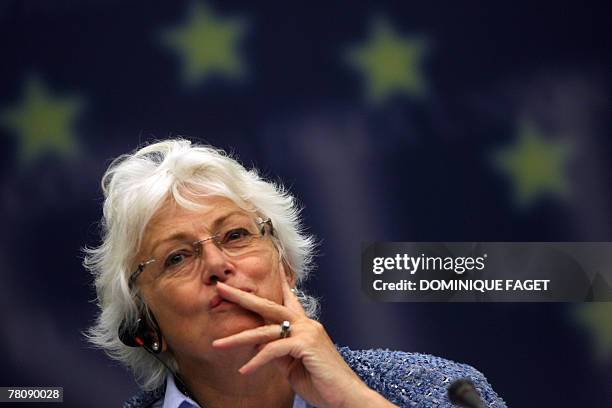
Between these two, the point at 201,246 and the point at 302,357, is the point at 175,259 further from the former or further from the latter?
the point at 302,357

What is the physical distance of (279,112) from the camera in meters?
3.43

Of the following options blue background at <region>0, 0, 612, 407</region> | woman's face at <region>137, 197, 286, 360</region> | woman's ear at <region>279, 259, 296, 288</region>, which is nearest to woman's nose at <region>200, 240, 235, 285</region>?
woman's face at <region>137, 197, 286, 360</region>

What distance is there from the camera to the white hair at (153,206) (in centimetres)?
267

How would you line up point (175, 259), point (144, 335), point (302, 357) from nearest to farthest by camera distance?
point (302, 357)
point (175, 259)
point (144, 335)

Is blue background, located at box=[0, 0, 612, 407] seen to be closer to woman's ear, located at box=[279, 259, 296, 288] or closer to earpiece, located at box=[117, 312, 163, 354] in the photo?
woman's ear, located at box=[279, 259, 296, 288]

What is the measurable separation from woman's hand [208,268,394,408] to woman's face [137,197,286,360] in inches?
2.2

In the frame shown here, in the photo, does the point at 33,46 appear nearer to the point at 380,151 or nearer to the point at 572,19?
the point at 380,151

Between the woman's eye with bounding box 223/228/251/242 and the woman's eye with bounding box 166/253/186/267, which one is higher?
the woman's eye with bounding box 223/228/251/242

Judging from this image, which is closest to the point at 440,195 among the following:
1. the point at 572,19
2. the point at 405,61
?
the point at 405,61

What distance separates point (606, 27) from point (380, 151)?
0.91m

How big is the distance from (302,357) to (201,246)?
43 cm

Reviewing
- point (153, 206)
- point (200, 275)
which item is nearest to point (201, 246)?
point (200, 275)

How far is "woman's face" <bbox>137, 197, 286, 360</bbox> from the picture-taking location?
251 centimetres

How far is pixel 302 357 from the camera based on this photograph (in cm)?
236
